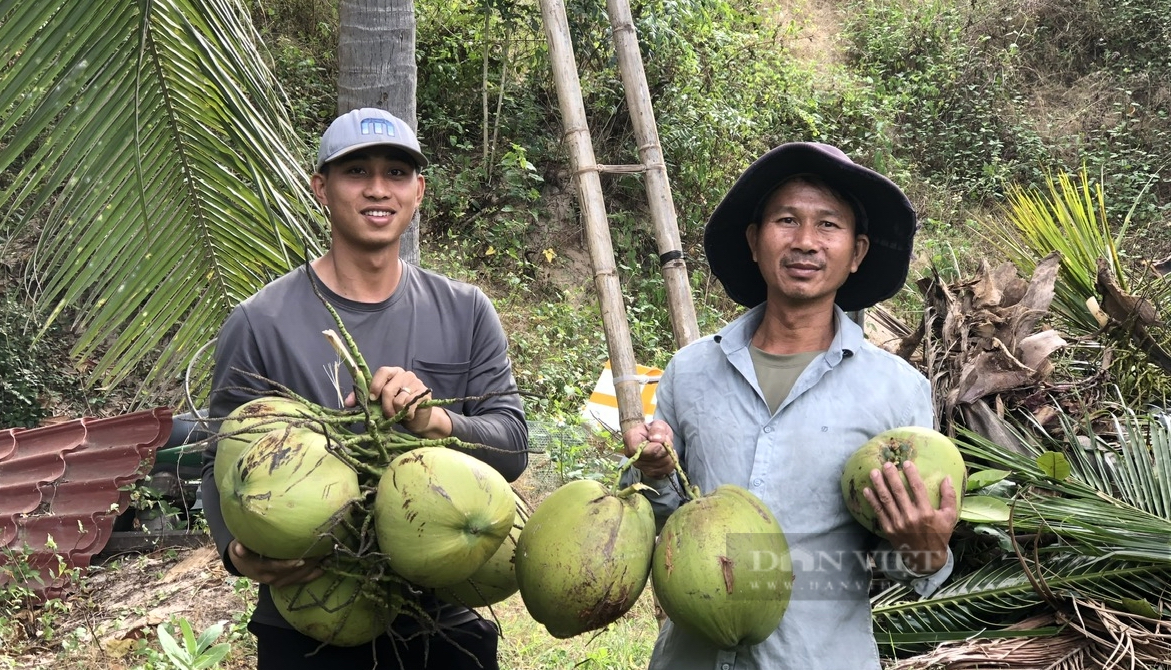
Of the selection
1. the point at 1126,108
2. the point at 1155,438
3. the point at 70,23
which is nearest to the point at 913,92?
the point at 1126,108

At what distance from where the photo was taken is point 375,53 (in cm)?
361

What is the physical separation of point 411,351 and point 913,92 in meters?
10.8

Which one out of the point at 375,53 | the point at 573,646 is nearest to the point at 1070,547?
the point at 573,646

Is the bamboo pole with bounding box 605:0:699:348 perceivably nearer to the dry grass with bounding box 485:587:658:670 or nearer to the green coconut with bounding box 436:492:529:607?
the dry grass with bounding box 485:587:658:670

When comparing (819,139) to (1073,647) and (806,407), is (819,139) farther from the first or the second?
(806,407)

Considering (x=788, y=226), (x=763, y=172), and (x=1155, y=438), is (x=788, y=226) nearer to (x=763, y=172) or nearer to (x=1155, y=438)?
(x=763, y=172)

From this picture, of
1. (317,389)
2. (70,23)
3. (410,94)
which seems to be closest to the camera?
(317,389)

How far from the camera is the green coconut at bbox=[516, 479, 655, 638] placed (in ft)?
5.25

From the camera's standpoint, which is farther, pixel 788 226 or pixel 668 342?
pixel 668 342

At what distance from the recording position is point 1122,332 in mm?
4117

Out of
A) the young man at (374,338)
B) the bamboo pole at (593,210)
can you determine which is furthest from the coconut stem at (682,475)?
the bamboo pole at (593,210)

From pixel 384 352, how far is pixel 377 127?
1.50 ft

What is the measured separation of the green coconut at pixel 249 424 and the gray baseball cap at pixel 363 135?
0.59 metres
